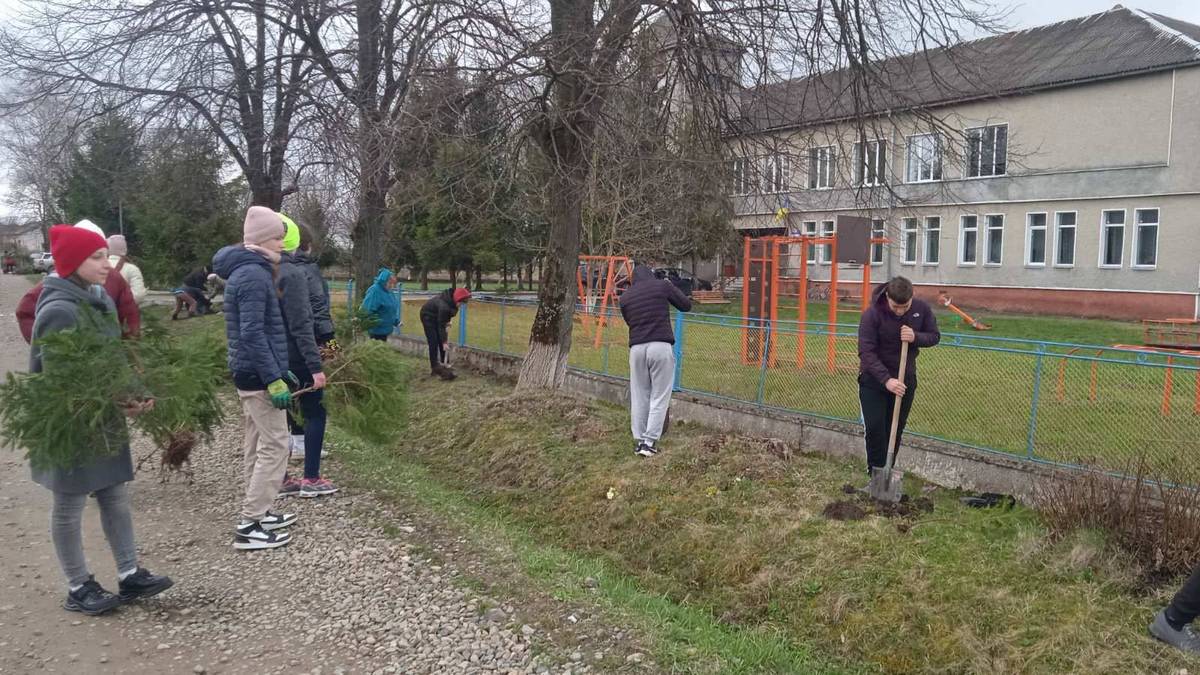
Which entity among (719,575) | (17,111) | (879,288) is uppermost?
(17,111)

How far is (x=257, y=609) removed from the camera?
4254 millimetres

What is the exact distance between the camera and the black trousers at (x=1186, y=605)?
3.76 m

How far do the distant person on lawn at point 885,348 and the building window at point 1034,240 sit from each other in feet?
85.6

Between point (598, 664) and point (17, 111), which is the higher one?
point (17, 111)

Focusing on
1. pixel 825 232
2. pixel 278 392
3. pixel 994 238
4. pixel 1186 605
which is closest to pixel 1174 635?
pixel 1186 605

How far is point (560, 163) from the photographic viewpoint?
8844 mm

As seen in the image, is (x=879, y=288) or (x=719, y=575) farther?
(x=879, y=288)

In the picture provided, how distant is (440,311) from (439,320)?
0.43ft

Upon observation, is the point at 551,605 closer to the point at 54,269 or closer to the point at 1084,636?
the point at 1084,636

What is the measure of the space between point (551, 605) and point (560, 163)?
543cm

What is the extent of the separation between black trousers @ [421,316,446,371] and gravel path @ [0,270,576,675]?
655 cm

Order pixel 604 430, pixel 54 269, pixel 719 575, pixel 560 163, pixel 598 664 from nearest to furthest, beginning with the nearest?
pixel 598 664
pixel 54 269
pixel 719 575
pixel 604 430
pixel 560 163

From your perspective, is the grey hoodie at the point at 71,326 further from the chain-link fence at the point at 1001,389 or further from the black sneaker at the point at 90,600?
the chain-link fence at the point at 1001,389

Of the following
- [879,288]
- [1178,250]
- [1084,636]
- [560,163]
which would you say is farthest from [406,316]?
[1178,250]
